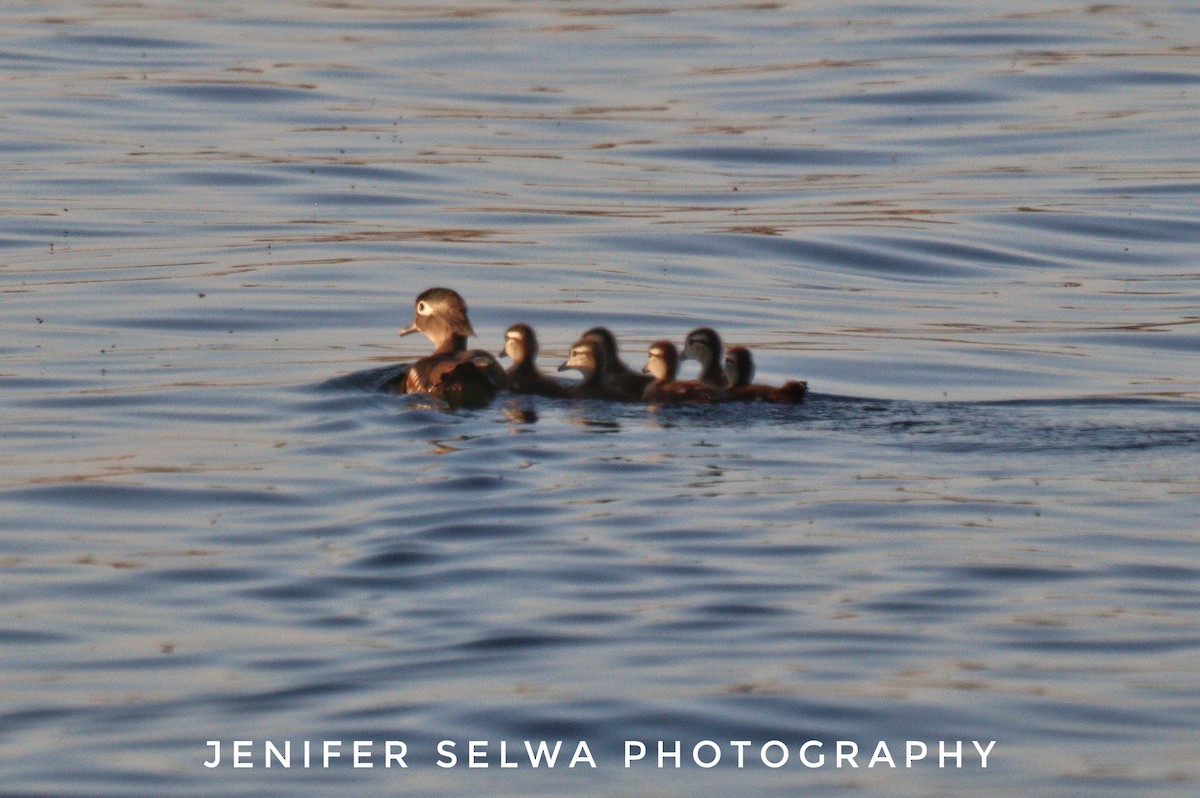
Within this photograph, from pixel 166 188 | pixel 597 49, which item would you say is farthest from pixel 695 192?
pixel 597 49

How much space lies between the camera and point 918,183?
80.4 ft

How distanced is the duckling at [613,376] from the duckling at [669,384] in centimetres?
11

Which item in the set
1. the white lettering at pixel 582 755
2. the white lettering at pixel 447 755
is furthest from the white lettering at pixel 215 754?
the white lettering at pixel 582 755

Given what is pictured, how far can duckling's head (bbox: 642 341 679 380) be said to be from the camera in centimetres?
1395

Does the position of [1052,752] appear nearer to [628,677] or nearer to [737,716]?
[737,716]

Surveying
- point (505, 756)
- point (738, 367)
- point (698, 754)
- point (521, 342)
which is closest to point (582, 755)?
point (505, 756)

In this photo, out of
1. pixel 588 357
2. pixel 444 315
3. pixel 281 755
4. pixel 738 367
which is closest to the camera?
pixel 281 755

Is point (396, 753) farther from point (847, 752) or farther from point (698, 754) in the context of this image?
point (847, 752)

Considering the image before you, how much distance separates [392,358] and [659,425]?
3761 mm

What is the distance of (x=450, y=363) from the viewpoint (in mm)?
13555

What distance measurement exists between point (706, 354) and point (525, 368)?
117 centimetres

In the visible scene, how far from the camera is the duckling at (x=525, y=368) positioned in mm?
13883

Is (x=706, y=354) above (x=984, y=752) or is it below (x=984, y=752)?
above

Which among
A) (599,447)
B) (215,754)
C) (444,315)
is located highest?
(444,315)
